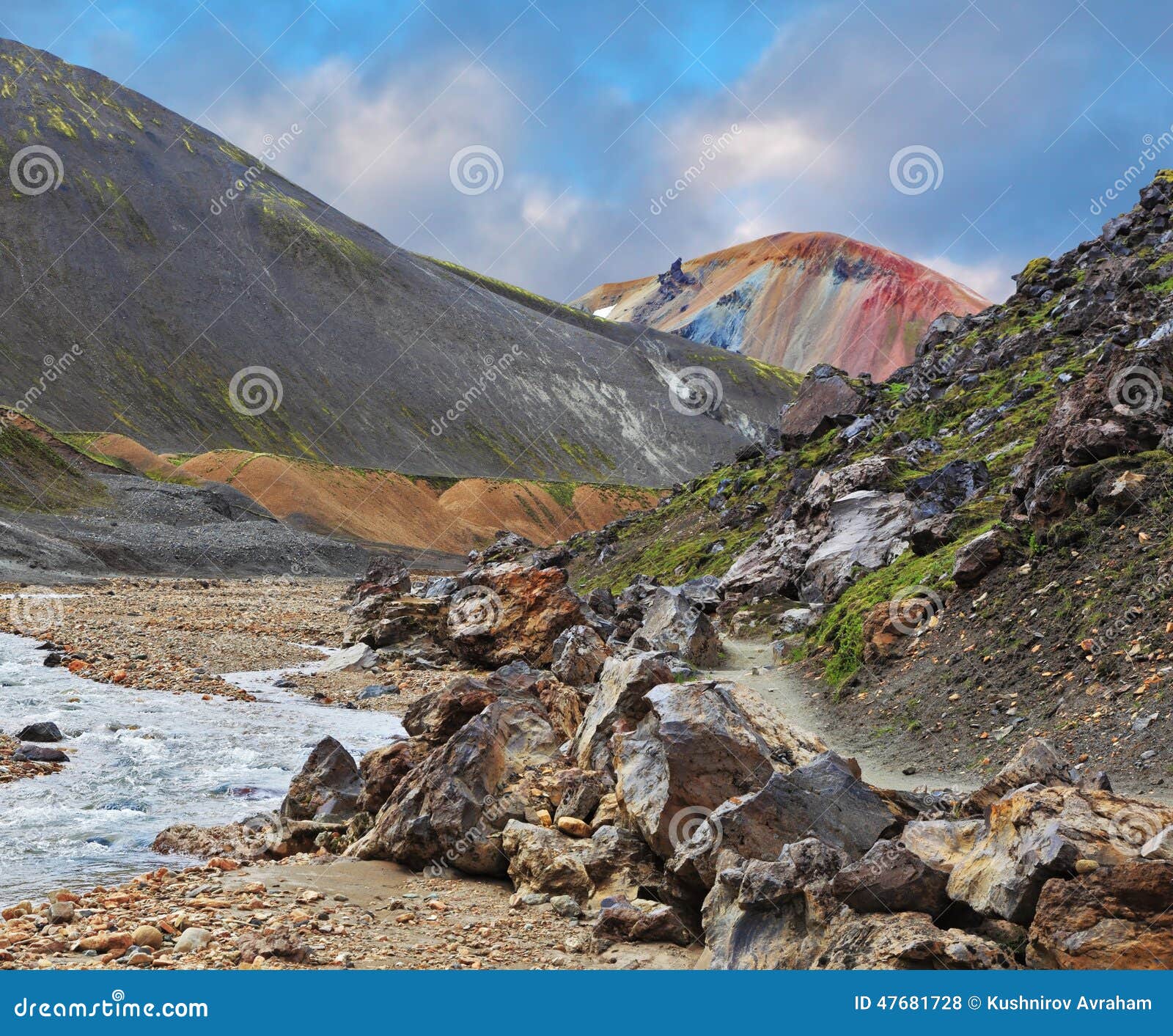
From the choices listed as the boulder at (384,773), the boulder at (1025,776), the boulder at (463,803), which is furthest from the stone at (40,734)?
the boulder at (1025,776)

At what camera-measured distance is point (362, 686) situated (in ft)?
80.1

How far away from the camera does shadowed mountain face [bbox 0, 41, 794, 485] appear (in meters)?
118

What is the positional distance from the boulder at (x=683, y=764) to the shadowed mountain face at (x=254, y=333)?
99.8 meters

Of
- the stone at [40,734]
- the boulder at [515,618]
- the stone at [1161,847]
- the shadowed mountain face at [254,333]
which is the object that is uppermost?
the shadowed mountain face at [254,333]

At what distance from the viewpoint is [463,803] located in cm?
1058

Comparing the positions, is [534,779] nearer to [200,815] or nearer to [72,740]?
[200,815]

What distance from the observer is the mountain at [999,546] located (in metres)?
13.8

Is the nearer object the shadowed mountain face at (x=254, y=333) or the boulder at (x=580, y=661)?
the boulder at (x=580, y=661)

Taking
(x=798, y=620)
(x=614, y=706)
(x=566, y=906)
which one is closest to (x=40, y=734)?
(x=614, y=706)

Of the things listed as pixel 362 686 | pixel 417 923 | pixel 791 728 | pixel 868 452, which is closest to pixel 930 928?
Result: pixel 417 923

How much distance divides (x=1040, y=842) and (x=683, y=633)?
1553cm

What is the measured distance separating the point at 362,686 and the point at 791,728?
14.9 metres

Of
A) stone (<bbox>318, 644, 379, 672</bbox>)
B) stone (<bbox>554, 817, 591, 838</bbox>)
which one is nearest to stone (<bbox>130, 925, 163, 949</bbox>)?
stone (<bbox>554, 817, 591, 838</bbox>)

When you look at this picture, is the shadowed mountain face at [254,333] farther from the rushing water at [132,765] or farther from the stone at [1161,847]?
the stone at [1161,847]
